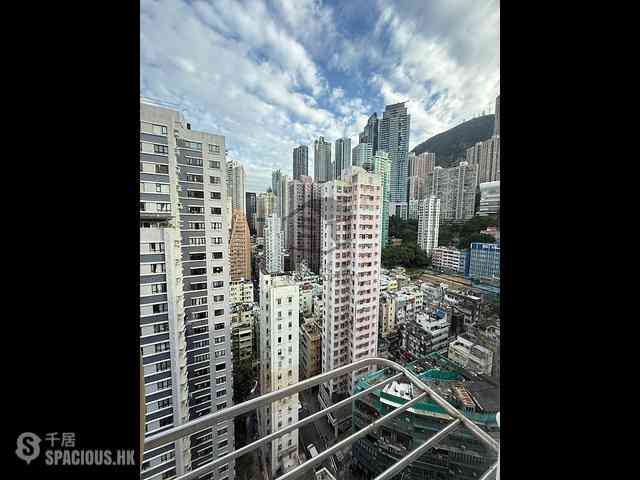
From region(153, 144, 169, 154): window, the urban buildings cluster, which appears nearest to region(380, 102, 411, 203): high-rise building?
the urban buildings cluster

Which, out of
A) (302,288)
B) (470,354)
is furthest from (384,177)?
(470,354)

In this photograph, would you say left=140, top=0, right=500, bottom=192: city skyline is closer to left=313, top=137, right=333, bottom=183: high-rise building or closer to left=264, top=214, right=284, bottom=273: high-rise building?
left=313, top=137, right=333, bottom=183: high-rise building

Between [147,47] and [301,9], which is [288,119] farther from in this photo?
[147,47]

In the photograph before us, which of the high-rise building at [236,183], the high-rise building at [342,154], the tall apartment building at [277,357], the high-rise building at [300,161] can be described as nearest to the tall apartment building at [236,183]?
the high-rise building at [236,183]

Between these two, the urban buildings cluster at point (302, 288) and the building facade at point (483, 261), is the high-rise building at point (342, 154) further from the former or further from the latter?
the building facade at point (483, 261)

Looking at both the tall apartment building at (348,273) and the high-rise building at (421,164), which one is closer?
the high-rise building at (421,164)
